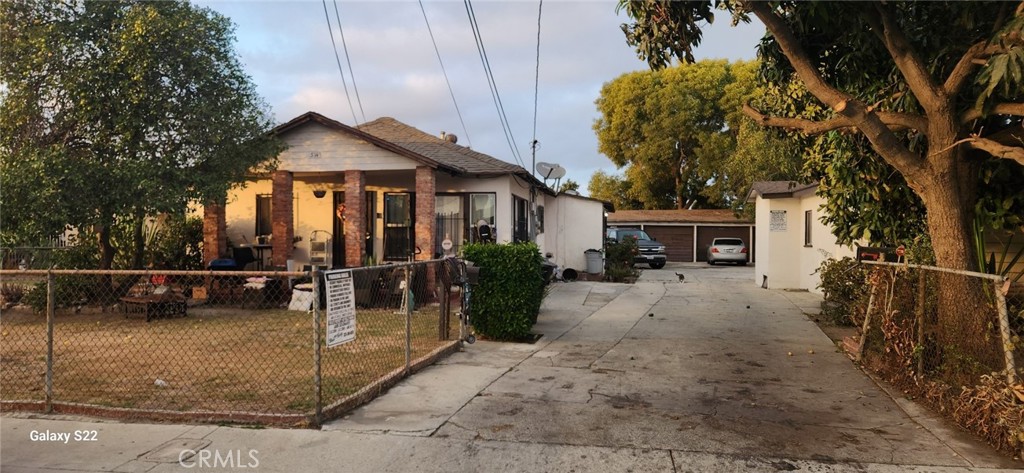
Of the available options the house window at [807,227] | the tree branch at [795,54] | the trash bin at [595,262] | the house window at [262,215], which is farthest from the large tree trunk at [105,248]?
the house window at [807,227]

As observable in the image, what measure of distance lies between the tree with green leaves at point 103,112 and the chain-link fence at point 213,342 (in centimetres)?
182

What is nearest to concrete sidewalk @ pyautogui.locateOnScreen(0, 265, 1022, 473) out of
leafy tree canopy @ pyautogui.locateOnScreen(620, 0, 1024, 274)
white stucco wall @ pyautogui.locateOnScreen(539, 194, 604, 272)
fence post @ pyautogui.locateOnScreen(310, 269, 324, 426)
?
fence post @ pyautogui.locateOnScreen(310, 269, 324, 426)

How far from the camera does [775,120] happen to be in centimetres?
737

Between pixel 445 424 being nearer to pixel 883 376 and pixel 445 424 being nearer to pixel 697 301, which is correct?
pixel 883 376

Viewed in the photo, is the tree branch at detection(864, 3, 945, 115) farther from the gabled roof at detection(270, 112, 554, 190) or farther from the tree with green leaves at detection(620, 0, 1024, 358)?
the gabled roof at detection(270, 112, 554, 190)

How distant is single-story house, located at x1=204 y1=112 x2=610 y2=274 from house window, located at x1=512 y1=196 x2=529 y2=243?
0.09 feet

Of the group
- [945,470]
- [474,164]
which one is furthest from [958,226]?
[474,164]

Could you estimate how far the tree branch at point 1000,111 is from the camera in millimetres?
5820

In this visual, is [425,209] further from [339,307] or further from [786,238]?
[786,238]

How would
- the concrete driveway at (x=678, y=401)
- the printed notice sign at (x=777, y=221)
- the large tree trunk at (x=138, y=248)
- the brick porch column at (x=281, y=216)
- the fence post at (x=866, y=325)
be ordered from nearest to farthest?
the concrete driveway at (x=678, y=401) < the fence post at (x=866, y=325) < the large tree trunk at (x=138, y=248) < the brick porch column at (x=281, y=216) < the printed notice sign at (x=777, y=221)

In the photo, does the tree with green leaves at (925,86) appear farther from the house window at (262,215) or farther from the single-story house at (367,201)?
the house window at (262,215)

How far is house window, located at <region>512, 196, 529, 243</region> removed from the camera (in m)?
15.8

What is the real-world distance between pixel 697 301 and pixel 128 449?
481 inches

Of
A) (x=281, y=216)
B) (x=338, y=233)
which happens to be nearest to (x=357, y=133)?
(x=281, y=216)
